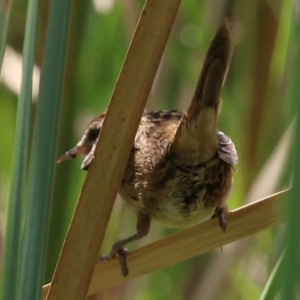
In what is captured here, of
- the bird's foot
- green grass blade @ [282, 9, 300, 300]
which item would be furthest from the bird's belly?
green grass blade @ [282, 9, 300, 300]

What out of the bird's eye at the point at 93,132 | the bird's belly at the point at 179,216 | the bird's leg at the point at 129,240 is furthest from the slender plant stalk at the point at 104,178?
the bird's eye at the point at 93,132

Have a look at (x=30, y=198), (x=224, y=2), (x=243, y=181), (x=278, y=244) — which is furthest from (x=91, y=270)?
(x=224, y=2)

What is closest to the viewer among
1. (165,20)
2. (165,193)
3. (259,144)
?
(165,20)

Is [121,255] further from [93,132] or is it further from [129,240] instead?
[93,132]

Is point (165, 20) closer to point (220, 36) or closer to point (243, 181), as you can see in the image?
point (220, 36)

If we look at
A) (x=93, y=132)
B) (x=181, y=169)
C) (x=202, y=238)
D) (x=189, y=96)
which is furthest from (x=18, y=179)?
(x=189, y=96)

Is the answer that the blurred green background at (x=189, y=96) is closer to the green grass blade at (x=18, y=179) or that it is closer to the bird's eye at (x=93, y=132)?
the bird's eye at (x=93, y=132)
